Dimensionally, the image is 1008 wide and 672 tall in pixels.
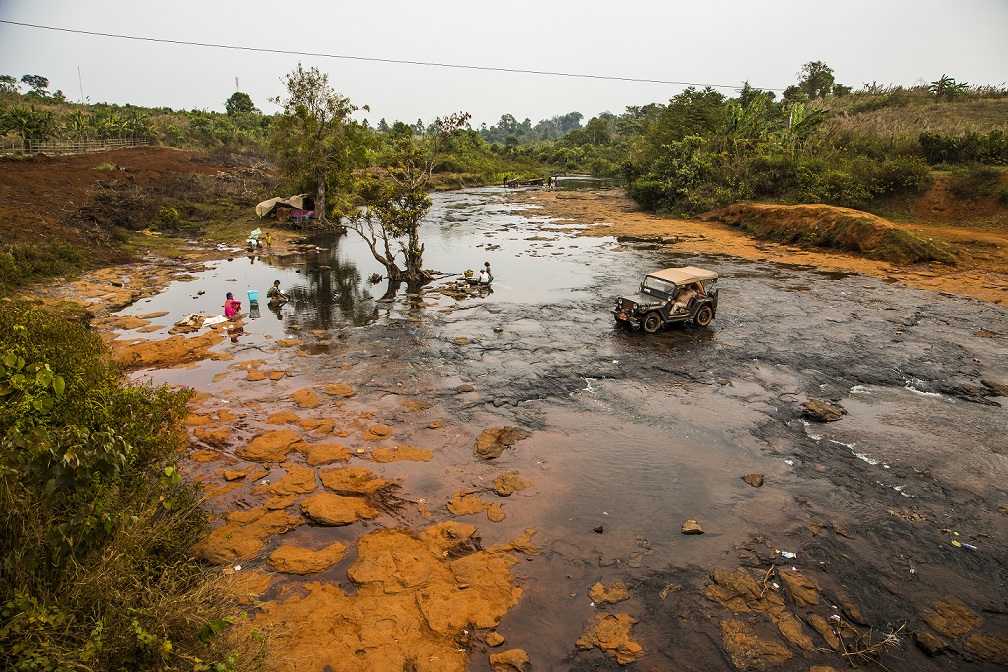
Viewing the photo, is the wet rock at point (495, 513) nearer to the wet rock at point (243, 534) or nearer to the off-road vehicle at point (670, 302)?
the wet rock at point (243, 534)

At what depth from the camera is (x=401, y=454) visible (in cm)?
943

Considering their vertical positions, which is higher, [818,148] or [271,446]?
[818,148]

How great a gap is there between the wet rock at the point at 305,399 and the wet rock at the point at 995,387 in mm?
14946

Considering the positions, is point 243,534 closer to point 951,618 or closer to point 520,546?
point 520,546

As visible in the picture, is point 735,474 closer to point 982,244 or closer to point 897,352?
point 897,352

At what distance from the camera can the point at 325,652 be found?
5.57 metres

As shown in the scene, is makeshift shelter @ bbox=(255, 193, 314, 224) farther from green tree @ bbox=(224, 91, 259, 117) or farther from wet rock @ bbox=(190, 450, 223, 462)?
green tree @ bbox=(224, 91, 259, 117)

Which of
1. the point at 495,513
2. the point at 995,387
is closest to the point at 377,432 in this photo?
the point at 495,513

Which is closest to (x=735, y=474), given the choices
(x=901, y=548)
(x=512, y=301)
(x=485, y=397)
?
(x=901, y=548)

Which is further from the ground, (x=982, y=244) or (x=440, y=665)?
(x=982, y=244)

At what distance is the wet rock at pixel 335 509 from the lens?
7.75 m

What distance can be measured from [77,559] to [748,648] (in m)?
6.91

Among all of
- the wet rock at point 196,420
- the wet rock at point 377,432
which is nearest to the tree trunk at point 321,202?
the wet rock at point 196,420

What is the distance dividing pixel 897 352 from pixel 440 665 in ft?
46.2
